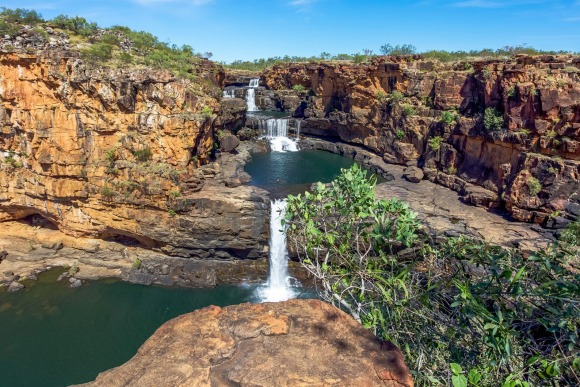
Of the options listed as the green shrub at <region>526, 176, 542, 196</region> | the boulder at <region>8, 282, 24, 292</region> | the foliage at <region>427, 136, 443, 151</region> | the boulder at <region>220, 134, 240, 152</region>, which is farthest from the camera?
the boulder at <region>220, 134, 240, 152</region>

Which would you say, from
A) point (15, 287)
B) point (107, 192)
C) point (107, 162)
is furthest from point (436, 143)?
point (15, 287)

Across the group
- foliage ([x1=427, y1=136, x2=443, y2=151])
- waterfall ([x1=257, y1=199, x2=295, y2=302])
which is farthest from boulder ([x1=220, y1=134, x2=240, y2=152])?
foliage ([x1=427, y1=136, x2=443, y2=151])

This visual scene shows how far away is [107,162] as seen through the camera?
65.9 ft

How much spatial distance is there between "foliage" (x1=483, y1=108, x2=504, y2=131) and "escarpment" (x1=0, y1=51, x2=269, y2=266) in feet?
54.5

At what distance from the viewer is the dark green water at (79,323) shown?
14.4 metres

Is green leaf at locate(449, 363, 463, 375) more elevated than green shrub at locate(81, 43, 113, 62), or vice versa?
green shrub at locate(81, 43, 113, 62)

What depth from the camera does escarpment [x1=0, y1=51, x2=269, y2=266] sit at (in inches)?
776

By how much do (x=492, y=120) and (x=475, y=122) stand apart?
155 cm

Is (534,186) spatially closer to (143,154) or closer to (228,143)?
(143,154)

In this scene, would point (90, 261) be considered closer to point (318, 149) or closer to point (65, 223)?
point (65, 223)

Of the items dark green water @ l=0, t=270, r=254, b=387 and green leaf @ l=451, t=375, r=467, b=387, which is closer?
green leaf @ l=451, t=375, r=467, b=387

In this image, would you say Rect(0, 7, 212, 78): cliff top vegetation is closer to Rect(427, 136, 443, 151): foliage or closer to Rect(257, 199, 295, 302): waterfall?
Rect(257, 199, 295, 302): waterfall

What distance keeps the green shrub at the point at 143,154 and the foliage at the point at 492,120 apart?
22210mm

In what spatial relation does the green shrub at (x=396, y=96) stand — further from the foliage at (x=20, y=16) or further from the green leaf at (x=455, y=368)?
the green leaf at (x=455, y=368)
